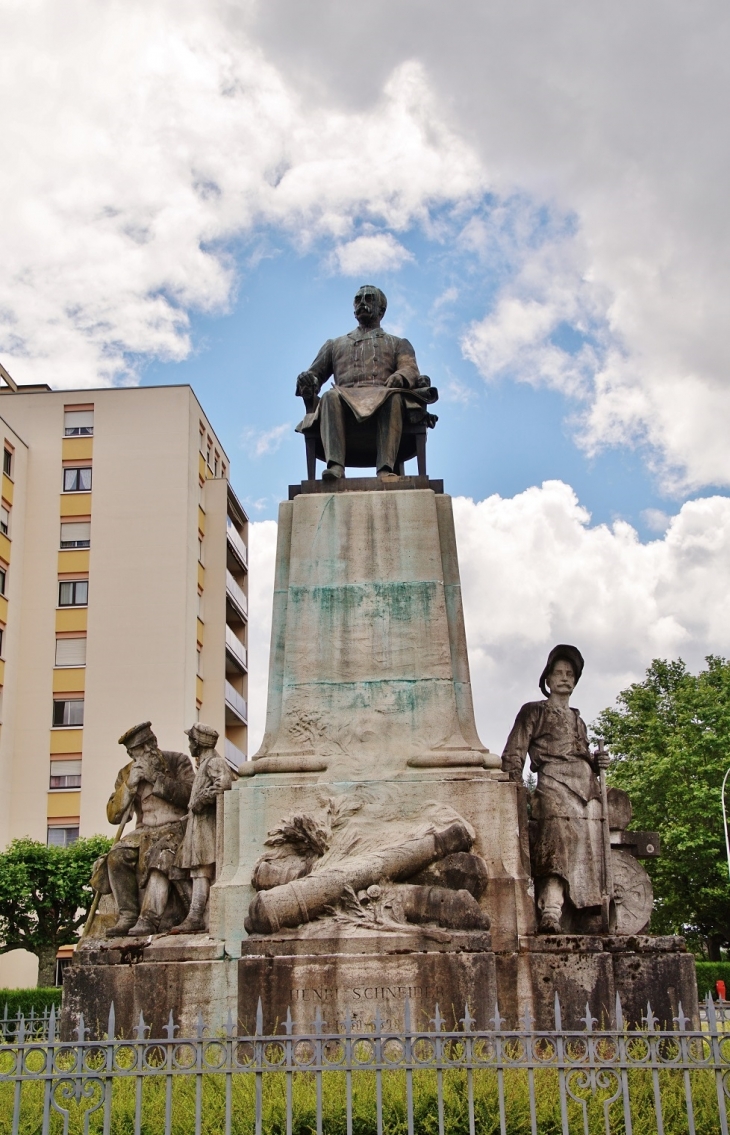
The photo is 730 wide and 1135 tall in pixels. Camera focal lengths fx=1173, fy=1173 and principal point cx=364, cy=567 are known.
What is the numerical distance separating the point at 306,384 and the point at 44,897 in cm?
2043

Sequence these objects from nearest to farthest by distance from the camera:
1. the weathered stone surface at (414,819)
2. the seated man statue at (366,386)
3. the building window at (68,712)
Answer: the weathered stone surface at (414,819) → the seated man statue at (366,386) → the building window at (68,712)

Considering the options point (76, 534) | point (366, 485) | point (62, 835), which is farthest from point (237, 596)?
point (366, 485)

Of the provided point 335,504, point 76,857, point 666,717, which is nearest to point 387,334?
point 335,504

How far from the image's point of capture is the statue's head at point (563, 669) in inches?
433

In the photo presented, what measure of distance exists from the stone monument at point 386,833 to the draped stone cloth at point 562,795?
0.02 meters

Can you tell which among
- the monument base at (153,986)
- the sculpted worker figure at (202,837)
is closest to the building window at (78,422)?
the sculpted worker figure at (202,837)

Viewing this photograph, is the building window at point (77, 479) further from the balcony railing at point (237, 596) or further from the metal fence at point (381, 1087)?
the metal fence at point (381, 1087)

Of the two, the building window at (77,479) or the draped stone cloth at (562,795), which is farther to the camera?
the building window at (77,479)

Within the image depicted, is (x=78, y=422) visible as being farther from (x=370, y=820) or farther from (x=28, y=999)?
(x=370, y=820)

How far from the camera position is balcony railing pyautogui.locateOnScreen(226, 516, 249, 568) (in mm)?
44903

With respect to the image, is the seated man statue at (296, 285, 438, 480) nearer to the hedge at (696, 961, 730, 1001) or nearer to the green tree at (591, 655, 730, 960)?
the hedge at (696, 961, 730, 1001)

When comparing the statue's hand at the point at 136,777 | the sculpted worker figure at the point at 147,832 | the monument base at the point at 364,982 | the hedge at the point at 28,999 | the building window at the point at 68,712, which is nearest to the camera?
the monument base at the point at 364,982

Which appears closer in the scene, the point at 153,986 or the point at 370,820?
the point at 153,986

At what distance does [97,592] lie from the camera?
128 ft
